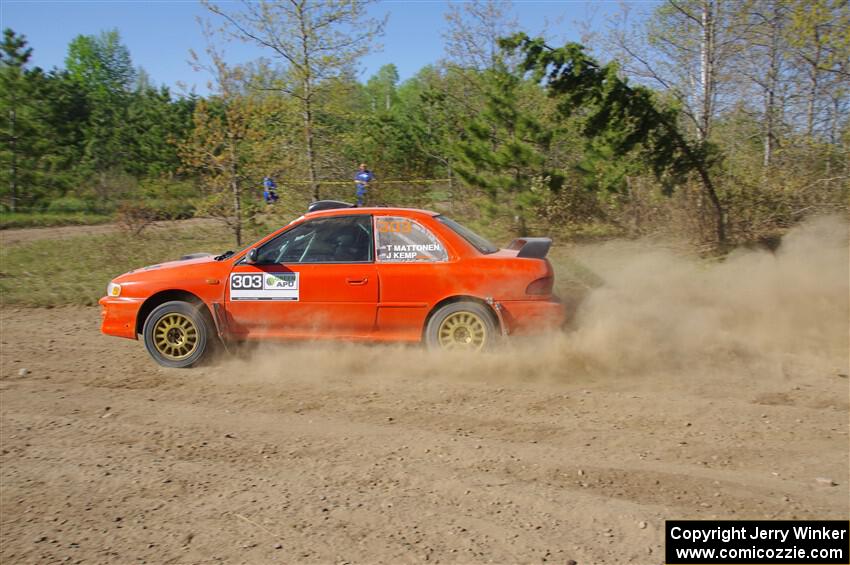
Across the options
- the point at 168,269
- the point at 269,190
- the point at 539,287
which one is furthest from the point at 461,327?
the point at 269,190

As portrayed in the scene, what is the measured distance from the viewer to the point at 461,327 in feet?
22.1

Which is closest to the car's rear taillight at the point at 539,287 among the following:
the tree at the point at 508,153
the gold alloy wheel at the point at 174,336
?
the gold alloy wheel at the point at 174,336

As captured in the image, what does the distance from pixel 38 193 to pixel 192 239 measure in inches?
612

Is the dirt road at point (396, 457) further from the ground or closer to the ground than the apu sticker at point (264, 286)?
closer to the ground

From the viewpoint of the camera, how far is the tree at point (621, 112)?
12562mm

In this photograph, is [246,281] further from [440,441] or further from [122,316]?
[440,441]

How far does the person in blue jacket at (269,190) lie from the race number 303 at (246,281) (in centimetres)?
770

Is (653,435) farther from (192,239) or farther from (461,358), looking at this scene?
(192,239)

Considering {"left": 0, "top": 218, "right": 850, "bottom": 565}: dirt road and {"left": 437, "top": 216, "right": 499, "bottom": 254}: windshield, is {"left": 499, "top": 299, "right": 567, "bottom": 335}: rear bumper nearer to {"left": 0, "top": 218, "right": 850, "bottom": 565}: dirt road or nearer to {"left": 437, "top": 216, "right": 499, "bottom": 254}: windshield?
{"left": 0, "top": 218, "right": 850, "bottom": 565}: dirt road

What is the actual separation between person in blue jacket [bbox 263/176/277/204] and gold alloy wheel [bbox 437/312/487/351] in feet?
28.4

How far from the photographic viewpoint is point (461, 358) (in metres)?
6.56

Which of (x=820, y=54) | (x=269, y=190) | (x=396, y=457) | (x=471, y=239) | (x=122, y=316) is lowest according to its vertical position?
(x=396, y=457)

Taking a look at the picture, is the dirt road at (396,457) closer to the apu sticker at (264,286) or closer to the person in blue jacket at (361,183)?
the apu sticker at (264,286)

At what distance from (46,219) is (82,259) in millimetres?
13854
